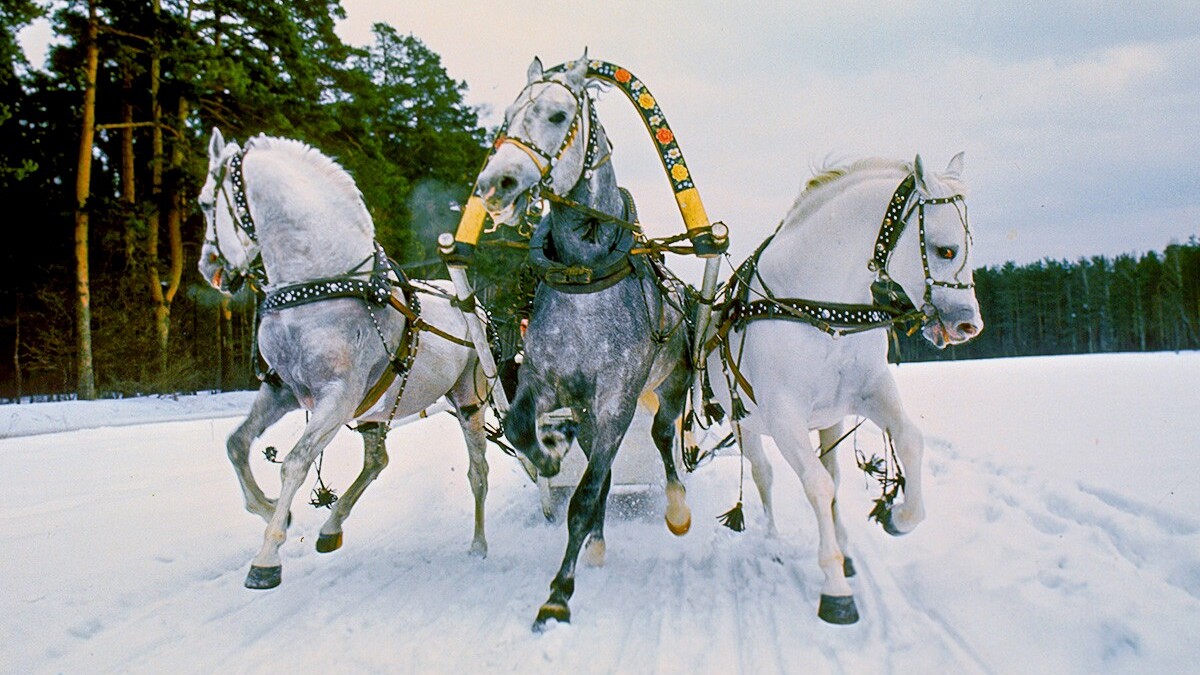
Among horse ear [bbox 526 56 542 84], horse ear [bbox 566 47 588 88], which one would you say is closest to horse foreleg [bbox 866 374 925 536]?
horse ear [bbox 566 47 588 88]

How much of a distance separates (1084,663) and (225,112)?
18.9m

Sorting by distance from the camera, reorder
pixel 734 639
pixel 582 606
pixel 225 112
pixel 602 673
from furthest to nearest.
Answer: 1. pixel 225 112
2. pixel 582 606
3. pixel 734 639
4. pixel 602 673

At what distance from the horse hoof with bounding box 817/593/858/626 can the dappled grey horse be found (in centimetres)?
131

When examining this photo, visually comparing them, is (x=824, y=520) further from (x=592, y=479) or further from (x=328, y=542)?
(x=328, y=542)

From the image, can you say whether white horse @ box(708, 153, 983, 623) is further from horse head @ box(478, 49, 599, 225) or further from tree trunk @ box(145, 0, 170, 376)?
tree trunk @ box(145, 0, 170, 376)

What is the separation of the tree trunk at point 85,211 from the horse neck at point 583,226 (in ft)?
53.0

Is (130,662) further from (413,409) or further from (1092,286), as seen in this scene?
(1092,286)

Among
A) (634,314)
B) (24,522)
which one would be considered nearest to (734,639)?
(634,314)

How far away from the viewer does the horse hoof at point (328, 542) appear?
570cm

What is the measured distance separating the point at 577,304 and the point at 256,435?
244 cm

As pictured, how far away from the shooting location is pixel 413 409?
20.2ft

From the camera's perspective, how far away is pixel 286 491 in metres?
4.64

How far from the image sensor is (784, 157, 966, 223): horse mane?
4504 millimetres

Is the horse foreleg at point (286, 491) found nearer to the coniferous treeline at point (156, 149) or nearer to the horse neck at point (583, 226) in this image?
the horse neck at point (583, 226)
